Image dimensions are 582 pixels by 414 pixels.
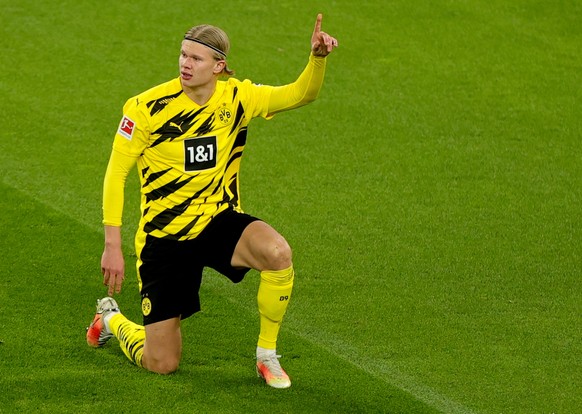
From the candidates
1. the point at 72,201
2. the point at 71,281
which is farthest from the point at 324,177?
the point at 71,281

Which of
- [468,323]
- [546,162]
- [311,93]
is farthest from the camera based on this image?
[546,162]

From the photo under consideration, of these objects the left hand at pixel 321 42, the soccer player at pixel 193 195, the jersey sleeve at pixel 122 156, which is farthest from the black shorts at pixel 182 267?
the left hand at pixel 321 42

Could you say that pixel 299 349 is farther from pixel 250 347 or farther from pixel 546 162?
pixel 546 162

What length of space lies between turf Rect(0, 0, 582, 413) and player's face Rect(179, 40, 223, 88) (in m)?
1.62

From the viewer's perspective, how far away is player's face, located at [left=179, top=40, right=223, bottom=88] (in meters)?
7.27

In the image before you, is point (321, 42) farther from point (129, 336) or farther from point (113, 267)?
point (129, 336)

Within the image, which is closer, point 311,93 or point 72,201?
point 311,93

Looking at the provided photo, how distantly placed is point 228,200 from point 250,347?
943mm

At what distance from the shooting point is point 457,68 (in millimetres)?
12992

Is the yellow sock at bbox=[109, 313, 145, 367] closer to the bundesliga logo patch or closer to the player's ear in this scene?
the bundesliga logo patch

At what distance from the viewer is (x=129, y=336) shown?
7.61 metres

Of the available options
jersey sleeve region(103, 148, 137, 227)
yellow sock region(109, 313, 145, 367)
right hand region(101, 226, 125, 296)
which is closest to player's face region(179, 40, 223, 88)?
jersey sleeve region(103, 148, 137, 227)

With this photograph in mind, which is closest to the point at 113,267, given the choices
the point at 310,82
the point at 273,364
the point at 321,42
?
the point at 273,364

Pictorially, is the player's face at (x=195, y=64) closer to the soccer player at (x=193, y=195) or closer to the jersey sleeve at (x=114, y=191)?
the soccer player at (x=193, y=195)
